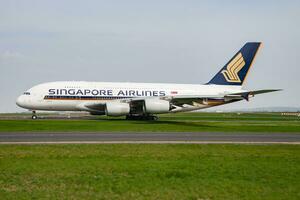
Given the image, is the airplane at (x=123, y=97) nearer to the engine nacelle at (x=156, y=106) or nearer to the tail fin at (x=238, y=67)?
the engine nacelle at (x=156, y=106)

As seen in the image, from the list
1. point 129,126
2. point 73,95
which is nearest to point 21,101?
point 73,95

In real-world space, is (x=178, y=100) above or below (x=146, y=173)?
above

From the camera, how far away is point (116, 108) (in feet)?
131

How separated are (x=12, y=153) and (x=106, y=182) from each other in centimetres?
633

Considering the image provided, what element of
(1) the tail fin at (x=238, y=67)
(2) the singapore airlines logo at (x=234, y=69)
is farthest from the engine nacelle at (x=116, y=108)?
(2) the singapore airlines logo at (x=234, y=69)

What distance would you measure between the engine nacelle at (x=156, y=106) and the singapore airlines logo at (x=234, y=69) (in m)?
12.0

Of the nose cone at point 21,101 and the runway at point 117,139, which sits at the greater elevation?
the nose cone at point 21,101

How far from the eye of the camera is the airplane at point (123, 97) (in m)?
40.0

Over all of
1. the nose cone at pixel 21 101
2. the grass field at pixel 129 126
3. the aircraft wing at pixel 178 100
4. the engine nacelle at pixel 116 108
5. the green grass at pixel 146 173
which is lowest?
the green grass at pixel 146 173

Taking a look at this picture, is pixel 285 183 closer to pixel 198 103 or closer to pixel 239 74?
pixel 198 103

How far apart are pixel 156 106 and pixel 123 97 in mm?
5899

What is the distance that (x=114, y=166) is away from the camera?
493 inches

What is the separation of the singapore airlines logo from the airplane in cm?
139

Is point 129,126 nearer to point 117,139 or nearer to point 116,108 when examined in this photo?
point 116,108
